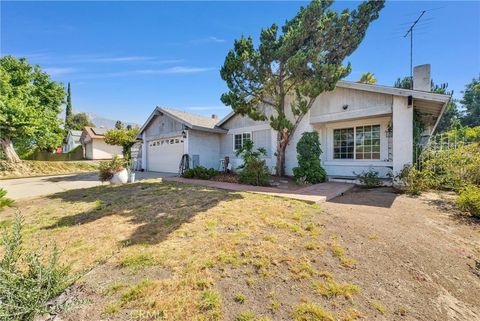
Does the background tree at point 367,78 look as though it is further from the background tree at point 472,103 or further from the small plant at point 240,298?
the background tree at point 472,103

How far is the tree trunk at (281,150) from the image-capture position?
10.8 m

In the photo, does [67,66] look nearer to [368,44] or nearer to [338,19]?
[338,19]

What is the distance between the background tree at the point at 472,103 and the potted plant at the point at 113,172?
145 ft

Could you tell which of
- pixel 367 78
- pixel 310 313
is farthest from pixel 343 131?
pixel 310 313

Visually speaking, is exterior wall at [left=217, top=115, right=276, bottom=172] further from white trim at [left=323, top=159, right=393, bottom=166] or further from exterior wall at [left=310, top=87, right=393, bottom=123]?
white trim at [left=323, top=159, right=393, bottom=166]

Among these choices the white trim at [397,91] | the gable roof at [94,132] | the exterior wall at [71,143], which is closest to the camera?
the white trim at [397,91]

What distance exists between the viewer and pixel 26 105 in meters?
17.0

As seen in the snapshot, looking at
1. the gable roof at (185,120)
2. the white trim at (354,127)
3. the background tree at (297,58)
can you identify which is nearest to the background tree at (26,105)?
the gable roof at (185,120)

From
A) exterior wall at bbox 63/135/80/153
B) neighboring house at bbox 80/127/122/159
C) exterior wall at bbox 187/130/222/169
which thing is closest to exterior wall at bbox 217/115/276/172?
exterior wall at bbox 187/130/222/169

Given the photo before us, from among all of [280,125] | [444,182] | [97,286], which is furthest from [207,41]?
[444,182]

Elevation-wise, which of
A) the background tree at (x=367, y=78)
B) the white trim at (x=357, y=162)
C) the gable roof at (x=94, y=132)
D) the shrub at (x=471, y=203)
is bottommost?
the shrub at (x=471, y=203)

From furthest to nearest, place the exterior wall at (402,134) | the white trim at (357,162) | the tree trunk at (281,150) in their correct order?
the tree trunk at (281,150)
the white trim at (357,162)
the exterior wall at (402,134)

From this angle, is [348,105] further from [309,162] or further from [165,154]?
[165,154]

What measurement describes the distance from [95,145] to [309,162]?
3001 centimetres
